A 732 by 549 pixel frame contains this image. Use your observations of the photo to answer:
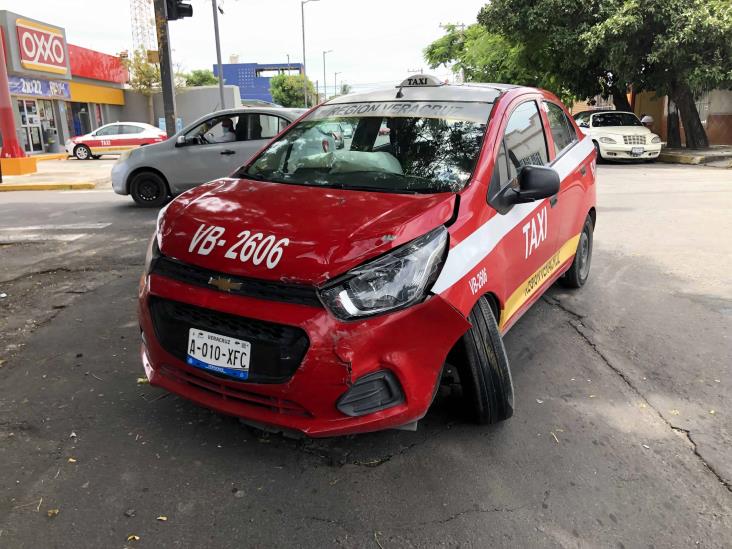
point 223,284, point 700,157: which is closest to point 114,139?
point 700,157

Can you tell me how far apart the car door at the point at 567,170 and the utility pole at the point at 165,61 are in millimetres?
9744

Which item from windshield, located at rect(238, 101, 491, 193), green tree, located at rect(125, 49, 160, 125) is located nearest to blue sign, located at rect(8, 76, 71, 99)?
green tree, located at rect(125, 49, 160, 125)

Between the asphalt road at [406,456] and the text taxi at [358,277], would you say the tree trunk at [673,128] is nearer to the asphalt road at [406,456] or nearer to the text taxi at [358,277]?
the asphalt road at [406,456]

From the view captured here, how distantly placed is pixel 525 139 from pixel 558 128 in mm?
932

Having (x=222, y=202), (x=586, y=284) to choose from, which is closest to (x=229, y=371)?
(x=222, y=202)

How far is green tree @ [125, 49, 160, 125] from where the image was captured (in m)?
33.4

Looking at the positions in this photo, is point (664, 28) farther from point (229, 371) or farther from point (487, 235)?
point (229, 371)

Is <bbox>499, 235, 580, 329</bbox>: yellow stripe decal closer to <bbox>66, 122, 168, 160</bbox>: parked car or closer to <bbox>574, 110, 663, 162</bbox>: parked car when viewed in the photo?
<bbox>574, 110, 663, 162</bbox>: parked car

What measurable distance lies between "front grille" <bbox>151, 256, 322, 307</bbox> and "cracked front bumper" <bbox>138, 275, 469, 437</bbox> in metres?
0.03

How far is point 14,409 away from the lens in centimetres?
312

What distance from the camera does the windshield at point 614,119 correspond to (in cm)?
1686

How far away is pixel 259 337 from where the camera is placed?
2361 millimetres

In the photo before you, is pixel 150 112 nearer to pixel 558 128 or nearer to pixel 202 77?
pixel 558 128

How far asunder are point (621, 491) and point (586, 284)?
10.3 ft
